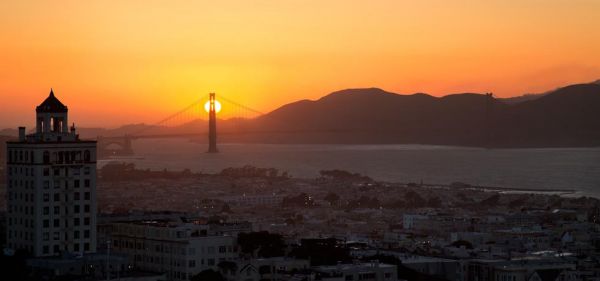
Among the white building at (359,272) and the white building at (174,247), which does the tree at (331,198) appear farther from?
the white building at (359,272)

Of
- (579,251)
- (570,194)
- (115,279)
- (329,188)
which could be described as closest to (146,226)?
(115,279)

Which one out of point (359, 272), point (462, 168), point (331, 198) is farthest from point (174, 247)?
point (462, 168)

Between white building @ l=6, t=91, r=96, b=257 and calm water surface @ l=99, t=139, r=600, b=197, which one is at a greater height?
calm water surface @ l=99, t=139, r=600, b=197

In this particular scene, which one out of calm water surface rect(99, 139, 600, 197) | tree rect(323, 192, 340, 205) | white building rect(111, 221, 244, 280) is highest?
calm water surface rect(99, 139, 600, 197)

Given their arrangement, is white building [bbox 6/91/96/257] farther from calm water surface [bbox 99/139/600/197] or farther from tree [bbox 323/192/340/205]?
calm water surface [bbox 99/139/600/197]

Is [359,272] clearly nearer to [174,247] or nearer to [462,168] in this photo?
[174,247]

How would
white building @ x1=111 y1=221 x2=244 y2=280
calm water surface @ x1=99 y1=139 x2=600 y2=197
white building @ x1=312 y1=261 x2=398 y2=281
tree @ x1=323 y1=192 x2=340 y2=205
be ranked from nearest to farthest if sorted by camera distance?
white building @ x1=312 y1=261 x2=398 y2=281 → white building @ x1=111 y1=221 x2=244 y2=280 → tree @ x1=323 y1=192 x2=340 y2=205 → calm water surface @ x1=99 y1=139 x2=600 y2=197

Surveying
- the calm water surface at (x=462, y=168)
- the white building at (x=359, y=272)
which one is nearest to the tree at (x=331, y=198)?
the calm water surface at (x=462, y=168)

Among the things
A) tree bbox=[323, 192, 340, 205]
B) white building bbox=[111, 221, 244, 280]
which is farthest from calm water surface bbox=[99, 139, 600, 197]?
white building bbox=[111, 221, 244, 280]
